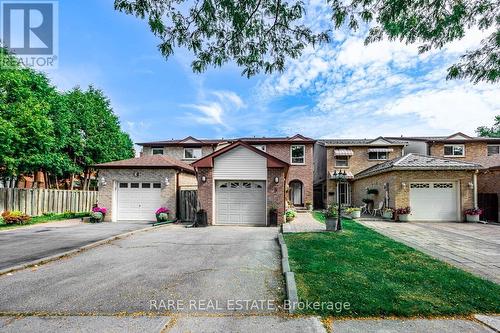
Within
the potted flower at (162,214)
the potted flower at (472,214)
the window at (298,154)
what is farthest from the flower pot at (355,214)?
the potted flower at (162,214)

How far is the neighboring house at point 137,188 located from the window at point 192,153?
35.7 feet

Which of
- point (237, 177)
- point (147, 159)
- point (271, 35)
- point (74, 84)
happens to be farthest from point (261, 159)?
point (74, 84)

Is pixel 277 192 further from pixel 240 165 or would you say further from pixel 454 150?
pixel 454 150

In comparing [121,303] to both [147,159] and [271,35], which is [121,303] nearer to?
[271,35]

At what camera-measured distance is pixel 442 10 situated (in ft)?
15.8

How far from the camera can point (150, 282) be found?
5164mm

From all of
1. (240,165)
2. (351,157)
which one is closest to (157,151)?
(240,165)

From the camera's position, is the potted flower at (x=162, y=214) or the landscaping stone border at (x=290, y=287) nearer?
the landscaping stone border at (x=290, y=287)

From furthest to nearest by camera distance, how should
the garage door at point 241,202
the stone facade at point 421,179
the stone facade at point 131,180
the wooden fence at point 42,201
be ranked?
the stone facade at point 131,180
the stone facade at point 421,179
the wooden fence at point 42,201
the garage door at point 241,202

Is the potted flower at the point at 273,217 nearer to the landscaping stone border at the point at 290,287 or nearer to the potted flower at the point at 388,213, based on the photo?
the landscaping stone border at the point at 290,287

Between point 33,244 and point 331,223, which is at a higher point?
point 331,223

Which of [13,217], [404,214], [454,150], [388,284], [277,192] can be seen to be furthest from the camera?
[454,150]

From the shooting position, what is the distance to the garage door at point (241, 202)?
47.4 ft

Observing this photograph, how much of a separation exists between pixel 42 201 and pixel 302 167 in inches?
788
